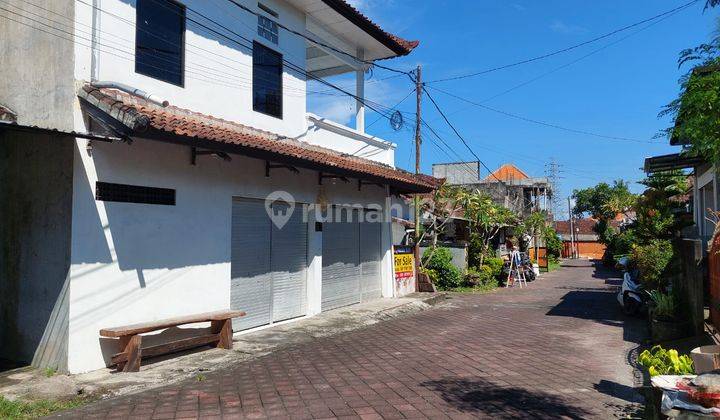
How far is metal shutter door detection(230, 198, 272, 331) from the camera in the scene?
960 cm

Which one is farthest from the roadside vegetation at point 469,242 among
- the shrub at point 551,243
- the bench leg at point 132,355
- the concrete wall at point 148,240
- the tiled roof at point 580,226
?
the tiled roof at point 580,226

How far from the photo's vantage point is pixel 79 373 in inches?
266

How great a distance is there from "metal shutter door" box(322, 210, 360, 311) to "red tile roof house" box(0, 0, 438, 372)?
17 cm

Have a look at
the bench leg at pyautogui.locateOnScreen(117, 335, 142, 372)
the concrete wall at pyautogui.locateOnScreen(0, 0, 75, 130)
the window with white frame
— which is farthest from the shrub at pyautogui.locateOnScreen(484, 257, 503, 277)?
the concrete wall at pyautogui.locateOnScreen(0, 0, 75, 130)

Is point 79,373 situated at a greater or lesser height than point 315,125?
lesser

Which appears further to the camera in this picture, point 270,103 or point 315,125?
point 315,125

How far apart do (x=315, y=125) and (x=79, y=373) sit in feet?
25.0

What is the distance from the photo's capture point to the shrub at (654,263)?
10641 millimetres

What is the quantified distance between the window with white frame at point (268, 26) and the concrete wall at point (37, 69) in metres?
4.30

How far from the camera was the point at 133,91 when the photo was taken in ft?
25.4

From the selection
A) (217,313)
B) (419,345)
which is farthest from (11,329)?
(419,345)

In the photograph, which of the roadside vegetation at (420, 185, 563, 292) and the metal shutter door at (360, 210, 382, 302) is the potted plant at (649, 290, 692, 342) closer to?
the metal shutter door at (360, 210, 382, 302)

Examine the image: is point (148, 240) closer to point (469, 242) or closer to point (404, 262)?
point (404, 262)

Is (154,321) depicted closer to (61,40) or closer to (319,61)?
(61,40)
